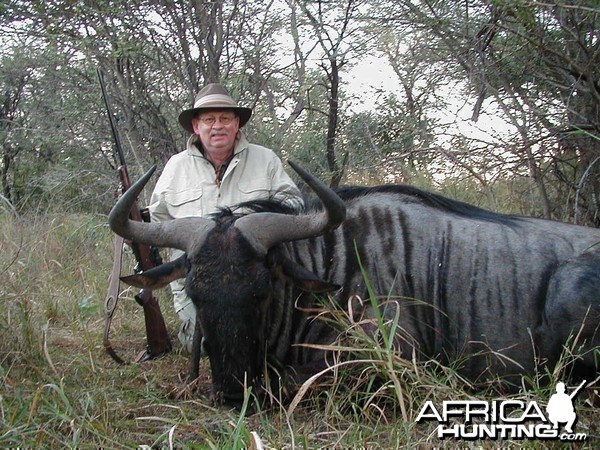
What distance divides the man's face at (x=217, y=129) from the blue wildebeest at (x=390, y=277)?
106 centimetres

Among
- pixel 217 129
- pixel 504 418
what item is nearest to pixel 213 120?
pixel 217 129

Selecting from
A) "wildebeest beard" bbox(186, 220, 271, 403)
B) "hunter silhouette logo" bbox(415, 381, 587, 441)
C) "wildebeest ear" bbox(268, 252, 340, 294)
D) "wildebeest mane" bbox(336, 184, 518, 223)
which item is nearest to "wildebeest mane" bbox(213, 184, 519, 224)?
"wildebeest mane" bbox(336, 184, 518, 223)

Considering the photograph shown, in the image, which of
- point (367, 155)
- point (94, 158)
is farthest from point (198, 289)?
point (94, 158)

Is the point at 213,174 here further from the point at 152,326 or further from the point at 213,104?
the point at 152,326

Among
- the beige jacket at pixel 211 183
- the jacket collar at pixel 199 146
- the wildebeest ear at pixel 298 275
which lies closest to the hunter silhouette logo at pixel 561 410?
the wildebeest ear at pixel 298 275

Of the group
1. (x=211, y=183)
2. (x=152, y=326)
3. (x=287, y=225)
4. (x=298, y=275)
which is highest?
(x=211, y=183)

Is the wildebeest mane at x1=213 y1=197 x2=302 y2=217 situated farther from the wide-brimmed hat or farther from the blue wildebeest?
the wide-brimmed hat

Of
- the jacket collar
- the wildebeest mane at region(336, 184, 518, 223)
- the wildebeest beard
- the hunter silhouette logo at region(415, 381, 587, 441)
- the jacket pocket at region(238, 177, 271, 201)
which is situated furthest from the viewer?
the jacket collar

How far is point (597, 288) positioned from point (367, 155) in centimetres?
326

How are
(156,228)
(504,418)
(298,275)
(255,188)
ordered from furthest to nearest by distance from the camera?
(255,188), (156,228), (298,275), (504,418)

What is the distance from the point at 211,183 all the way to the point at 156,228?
1055 mm

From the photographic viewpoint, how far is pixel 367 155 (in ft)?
20.8

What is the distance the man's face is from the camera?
4469 mm

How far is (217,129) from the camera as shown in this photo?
14.6 feet
